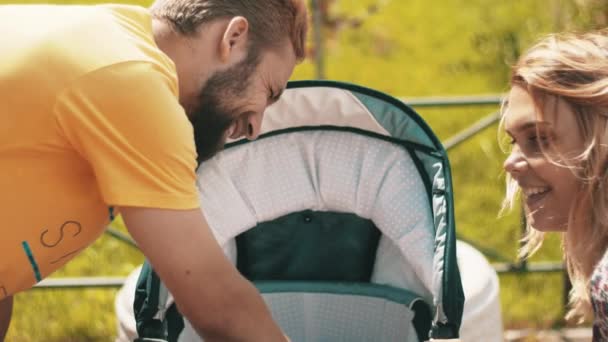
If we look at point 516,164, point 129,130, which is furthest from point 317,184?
point 129,130

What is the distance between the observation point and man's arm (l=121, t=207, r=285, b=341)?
1399 millimetres

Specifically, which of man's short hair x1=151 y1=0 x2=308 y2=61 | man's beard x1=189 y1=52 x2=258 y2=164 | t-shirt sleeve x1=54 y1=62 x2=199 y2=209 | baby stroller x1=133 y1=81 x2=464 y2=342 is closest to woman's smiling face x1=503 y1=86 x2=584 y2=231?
baby stroller x1=133 y1=81 x2=464 y2=342

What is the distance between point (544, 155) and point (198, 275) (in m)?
0.85

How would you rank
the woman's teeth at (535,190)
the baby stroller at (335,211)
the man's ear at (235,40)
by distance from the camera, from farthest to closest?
the baby stroller at (335,211), the woman's teeth at (535,190), the man's ear at (235,40)

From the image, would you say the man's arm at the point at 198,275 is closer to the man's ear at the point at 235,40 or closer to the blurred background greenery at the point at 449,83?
the man's ear at the point at 235,40

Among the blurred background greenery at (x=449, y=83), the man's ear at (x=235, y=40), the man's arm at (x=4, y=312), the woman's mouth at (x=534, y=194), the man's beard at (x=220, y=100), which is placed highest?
the man's ear at (x=235, y=40)

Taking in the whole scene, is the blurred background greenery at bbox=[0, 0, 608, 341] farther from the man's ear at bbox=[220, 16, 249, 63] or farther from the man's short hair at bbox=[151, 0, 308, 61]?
the man's ear at bbox=[220, 16, 249, 63]

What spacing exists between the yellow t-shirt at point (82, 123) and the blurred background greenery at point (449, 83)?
198 centimetres

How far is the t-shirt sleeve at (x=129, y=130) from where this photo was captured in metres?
1.36

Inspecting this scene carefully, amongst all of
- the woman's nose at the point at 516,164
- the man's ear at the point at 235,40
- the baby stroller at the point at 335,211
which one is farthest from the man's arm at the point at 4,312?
the woman's nose at the point at 516,164

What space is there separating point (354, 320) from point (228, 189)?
0.55m

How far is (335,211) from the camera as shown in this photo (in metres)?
2.53

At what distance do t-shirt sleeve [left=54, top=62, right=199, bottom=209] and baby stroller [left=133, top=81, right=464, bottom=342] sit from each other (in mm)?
742

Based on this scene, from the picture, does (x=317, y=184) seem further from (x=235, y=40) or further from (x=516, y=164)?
(x=235, y=40)
